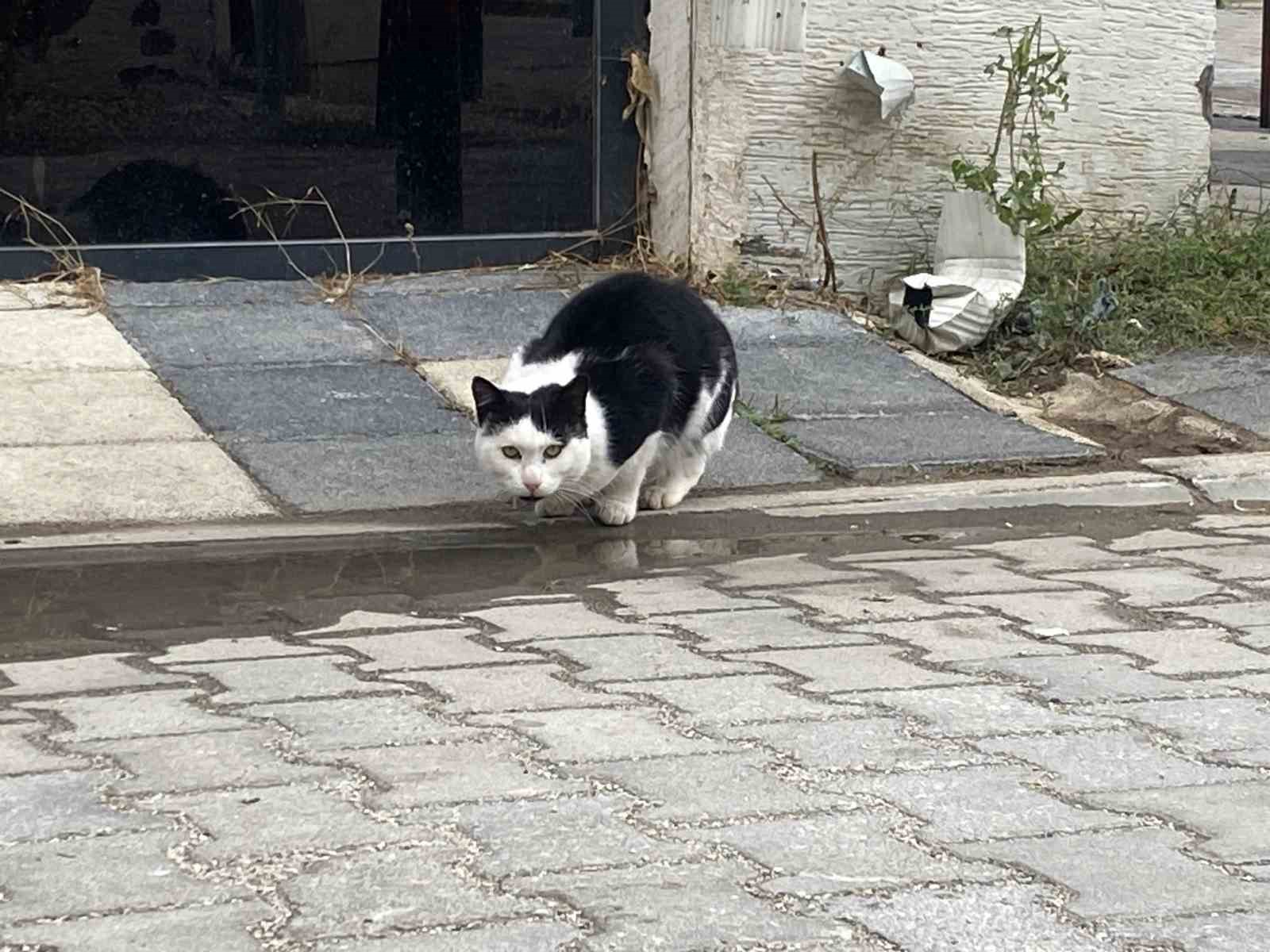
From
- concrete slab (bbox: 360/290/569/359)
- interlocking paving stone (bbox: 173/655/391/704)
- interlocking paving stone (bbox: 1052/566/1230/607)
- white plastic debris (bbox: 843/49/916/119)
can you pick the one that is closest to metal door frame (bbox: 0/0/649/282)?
concrete slab (bbox: 360/290/569/359)

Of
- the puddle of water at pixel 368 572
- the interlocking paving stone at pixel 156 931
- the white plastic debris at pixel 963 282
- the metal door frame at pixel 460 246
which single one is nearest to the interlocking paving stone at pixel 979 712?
the puddle of water at pixel 368 572

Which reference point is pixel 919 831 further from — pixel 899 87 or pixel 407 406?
pixel 899 87

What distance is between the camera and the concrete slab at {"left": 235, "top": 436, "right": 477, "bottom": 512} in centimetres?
576

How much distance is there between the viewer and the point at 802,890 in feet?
9.91

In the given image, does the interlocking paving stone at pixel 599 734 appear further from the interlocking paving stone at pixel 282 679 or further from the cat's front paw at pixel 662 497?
the cat's front paw at pixel 662 497

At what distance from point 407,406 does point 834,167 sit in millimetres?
2201

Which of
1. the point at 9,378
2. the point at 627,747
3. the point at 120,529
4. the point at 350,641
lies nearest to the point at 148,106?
the point at 9,378

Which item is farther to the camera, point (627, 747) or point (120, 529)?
point (120, 529)

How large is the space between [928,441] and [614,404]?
1304 millimetres

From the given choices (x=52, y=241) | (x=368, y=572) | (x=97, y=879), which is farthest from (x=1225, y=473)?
(x=52, y=241)

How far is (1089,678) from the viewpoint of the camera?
13.7ft

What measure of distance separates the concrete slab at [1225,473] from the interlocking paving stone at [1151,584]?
1.02 m

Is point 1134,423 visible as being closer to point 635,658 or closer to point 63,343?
point 635,658

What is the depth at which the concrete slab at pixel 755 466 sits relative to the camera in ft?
20.2
